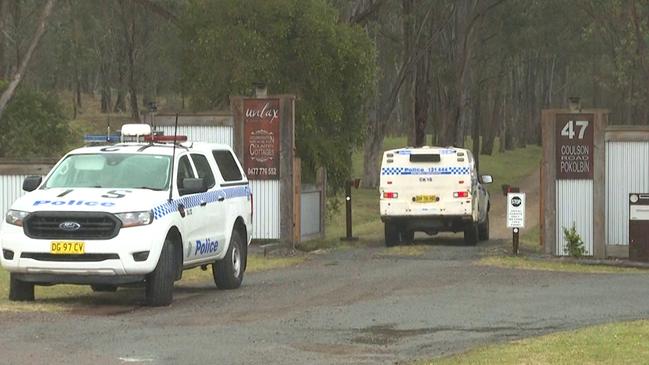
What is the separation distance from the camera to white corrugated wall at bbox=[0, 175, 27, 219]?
80.0 feet

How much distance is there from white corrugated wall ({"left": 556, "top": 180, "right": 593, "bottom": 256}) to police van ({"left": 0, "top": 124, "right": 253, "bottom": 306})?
27.6 ft

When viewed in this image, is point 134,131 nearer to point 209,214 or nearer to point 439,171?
point 209,214

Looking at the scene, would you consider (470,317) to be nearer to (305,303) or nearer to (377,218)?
(305,303)

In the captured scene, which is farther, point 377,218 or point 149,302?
point 377,218

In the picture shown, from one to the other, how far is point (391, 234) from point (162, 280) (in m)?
13.3

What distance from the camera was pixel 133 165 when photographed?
607 inches

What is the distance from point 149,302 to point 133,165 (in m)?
1.84

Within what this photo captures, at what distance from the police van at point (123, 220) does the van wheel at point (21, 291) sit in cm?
1

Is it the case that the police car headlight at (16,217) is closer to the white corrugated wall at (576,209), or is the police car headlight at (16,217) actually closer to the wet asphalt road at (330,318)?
the wet asphalt road at (330,318)

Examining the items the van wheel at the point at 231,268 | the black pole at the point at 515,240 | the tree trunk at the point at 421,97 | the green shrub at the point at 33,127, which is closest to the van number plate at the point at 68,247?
the van wheel at the point at 231,268

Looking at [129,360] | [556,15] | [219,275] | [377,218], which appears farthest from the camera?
[556,15]

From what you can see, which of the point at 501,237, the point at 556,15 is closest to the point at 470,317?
the point at 501,237

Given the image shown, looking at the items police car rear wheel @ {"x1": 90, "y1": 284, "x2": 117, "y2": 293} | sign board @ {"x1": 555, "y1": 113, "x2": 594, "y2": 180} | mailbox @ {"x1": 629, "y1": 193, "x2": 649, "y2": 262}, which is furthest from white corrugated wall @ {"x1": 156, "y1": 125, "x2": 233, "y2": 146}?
police car rear wheel @ {"x1": 90, "y1": 284, "x2": 117, "y2": 293}

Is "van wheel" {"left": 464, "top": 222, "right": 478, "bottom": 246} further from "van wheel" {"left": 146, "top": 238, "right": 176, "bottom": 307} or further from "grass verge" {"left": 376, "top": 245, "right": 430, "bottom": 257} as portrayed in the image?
"van wheel" {"left": 146, "top": 238, "right": 176, "bottom": 307}
